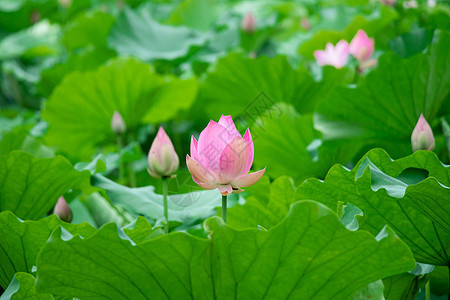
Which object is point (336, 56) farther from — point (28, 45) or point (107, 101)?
point (28, 45)

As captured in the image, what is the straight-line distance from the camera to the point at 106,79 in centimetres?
199

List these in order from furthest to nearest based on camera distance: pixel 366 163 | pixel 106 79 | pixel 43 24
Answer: pixel 43 24, pixel 106 79, pixel 366 163

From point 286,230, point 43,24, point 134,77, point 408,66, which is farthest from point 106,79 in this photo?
point 43,24

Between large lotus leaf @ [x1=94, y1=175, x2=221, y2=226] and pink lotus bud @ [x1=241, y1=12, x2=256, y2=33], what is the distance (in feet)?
4.68

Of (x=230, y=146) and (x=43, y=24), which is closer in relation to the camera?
(x=230, y=146)

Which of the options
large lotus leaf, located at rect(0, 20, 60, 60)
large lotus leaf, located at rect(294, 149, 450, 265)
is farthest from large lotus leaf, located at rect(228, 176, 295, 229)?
large lotus leaf, located at rect(0, 20, 60, 60)

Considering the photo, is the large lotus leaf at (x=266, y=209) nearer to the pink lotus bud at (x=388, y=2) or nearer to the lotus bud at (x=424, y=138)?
the lotus bud at (x=424, y=138)

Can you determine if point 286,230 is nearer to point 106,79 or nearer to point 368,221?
point 368,221

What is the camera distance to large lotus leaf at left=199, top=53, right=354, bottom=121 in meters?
1.85

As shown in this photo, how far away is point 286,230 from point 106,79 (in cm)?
141

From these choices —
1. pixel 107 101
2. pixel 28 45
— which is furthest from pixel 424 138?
pixel 28 45

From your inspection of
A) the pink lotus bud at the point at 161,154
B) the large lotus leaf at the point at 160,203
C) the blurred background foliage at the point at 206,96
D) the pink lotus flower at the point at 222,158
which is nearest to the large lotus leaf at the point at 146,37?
the blurred background foliage at the point at 206,96

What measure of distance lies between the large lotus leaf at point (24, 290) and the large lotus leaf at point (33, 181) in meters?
0.33

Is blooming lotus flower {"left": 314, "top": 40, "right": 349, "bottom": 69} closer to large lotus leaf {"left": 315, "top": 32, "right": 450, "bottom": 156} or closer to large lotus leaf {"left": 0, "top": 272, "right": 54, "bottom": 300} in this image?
large lotus leaf {"left": 315, "top": 32, "right": 450, "bottom": 156}
